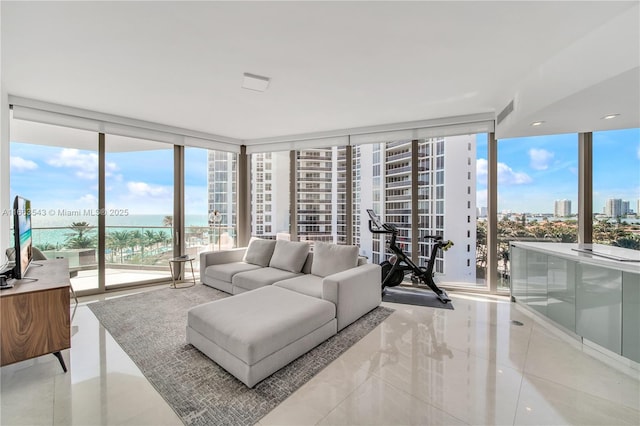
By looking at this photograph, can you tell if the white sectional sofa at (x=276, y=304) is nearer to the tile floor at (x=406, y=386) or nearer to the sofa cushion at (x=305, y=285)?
the sofa cushion at (x=305, y=285)

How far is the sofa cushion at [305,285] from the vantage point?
2.80 metres

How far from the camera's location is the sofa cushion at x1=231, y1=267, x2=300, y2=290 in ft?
10.7

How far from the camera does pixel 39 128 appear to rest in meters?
3.56

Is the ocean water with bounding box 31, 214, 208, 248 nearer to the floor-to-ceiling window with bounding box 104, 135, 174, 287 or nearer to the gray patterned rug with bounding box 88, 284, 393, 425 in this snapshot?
the floor-to-ceiling window with bounding box 104, 135, 174, 287

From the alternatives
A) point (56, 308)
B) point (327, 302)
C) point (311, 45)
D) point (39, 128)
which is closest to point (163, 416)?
point (56, 308)

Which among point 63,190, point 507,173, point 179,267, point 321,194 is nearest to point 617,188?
point 507,173

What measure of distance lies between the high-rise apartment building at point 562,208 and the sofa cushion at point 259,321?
3467 mm

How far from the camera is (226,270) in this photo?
376 centimetres

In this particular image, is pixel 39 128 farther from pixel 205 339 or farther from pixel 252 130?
pixel 205 339

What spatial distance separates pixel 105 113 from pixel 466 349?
5.45 m

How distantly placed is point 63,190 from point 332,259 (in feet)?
13.5

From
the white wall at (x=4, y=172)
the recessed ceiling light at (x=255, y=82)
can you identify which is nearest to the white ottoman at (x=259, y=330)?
the recessed ceiling light at (x=255, y=82)

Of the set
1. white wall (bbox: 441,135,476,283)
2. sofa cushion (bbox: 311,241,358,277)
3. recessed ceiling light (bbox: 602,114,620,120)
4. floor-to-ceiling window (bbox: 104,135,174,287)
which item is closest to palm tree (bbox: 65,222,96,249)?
floor-to-ceiling window (bbox: 104,135,174,287)

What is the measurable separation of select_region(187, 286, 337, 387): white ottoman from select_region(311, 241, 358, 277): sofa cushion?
2.55 ft
